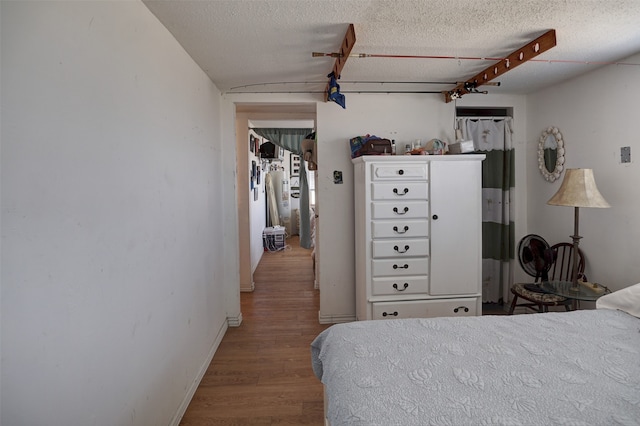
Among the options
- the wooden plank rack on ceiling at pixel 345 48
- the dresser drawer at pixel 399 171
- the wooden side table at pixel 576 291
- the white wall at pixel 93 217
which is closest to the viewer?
the white wall at pixel 93 217

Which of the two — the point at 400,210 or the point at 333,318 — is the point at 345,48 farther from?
the point at 333,318

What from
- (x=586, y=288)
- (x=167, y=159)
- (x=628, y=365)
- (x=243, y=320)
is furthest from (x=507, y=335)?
(x=243, y=320)

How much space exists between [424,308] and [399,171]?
46.2 inches

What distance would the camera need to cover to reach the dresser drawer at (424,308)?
8.86ft

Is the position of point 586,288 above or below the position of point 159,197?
below

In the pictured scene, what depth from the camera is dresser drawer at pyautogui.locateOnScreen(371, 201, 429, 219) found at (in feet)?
8.67

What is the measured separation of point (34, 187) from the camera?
2.85 ft

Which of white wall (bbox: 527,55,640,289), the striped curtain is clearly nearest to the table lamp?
white wall (bbox: 527,55,640,289)

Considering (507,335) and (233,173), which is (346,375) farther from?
(233,173)

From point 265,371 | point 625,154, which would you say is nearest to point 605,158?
point 625,154

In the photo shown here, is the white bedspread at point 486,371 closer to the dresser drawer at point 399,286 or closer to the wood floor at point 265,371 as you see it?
the wood floor at point 265,371

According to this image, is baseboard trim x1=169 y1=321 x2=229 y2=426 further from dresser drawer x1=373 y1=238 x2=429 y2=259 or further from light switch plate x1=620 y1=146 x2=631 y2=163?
light switch plate x1=620 y1=146 x2=631 y2=163

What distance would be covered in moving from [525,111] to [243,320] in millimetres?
3492

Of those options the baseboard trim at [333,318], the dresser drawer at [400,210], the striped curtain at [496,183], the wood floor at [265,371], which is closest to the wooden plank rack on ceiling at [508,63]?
the striped curtain at [496,183]
